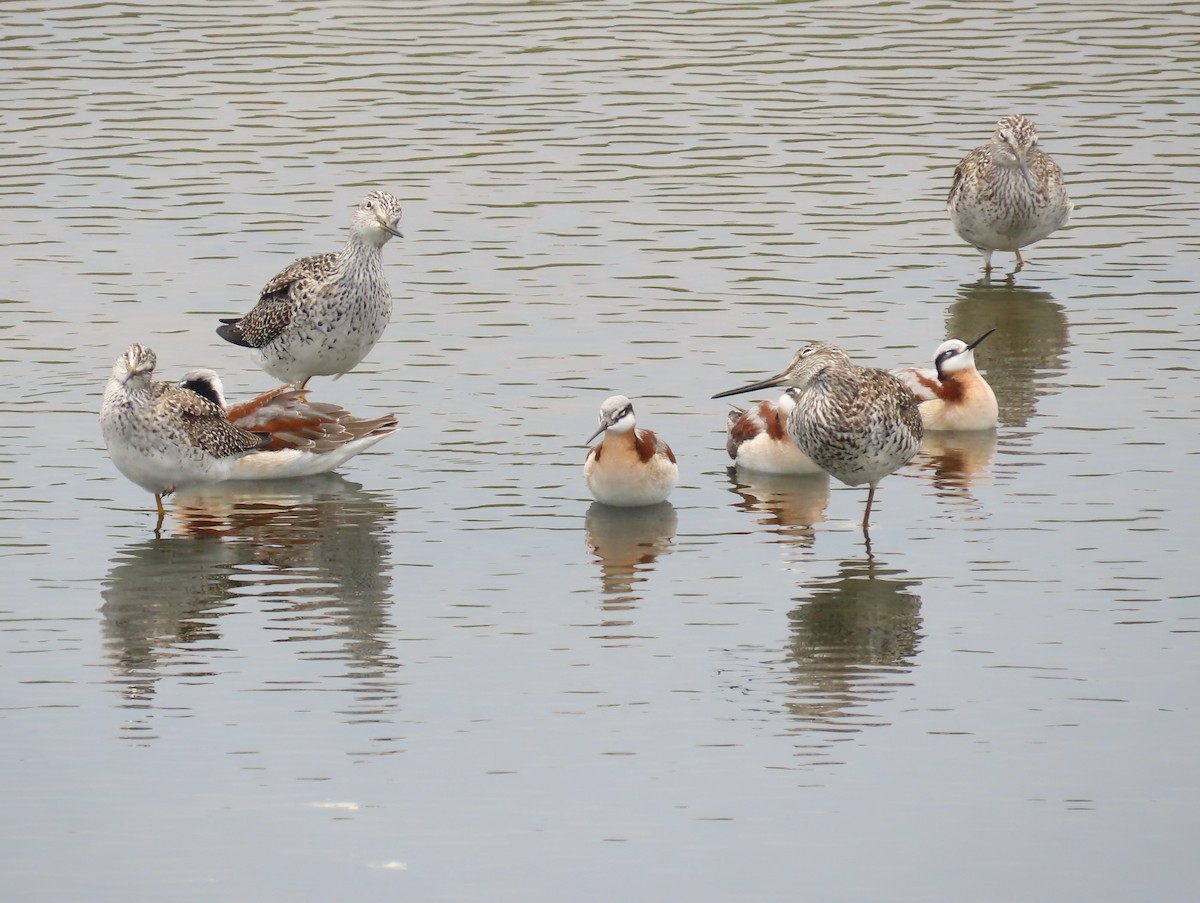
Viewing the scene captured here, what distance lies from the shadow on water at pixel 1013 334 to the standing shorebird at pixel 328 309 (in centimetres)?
499

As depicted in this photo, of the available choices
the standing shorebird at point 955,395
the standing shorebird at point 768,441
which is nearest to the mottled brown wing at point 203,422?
the standing shorebird at point 768,441

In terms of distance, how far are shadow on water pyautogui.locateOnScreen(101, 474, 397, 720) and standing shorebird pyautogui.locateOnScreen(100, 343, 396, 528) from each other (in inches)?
9.5

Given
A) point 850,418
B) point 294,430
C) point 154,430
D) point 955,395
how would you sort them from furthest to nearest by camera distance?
point 955,395 < point 294,430 < point 154,430 < point 850,418

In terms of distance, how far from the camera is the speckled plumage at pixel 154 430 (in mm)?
14688

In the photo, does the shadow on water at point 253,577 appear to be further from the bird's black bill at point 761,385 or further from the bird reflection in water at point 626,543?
the bird's black bill at point 761,385

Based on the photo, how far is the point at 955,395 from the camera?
17016 millimetres

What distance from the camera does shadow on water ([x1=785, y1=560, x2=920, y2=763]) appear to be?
11.8m

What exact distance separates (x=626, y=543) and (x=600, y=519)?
1.98 ft

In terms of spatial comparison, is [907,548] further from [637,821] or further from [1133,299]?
[1133,299]

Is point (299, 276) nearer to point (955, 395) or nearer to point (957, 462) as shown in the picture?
point (955, 395)

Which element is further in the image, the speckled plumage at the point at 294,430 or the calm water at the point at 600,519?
the speckled plumage at the point at 294,430

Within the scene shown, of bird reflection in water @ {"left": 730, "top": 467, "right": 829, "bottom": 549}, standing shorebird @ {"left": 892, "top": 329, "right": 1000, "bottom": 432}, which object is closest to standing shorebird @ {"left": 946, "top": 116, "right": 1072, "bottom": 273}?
standing shorebird @ {"left": 892, "top": 329, "right": 1000, "bottom": 432}

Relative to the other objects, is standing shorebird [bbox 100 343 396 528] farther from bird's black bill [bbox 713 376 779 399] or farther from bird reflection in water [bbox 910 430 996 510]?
bird reflection in water [bbox 910 430 996 510]

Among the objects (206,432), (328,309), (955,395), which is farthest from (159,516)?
(955,395)
